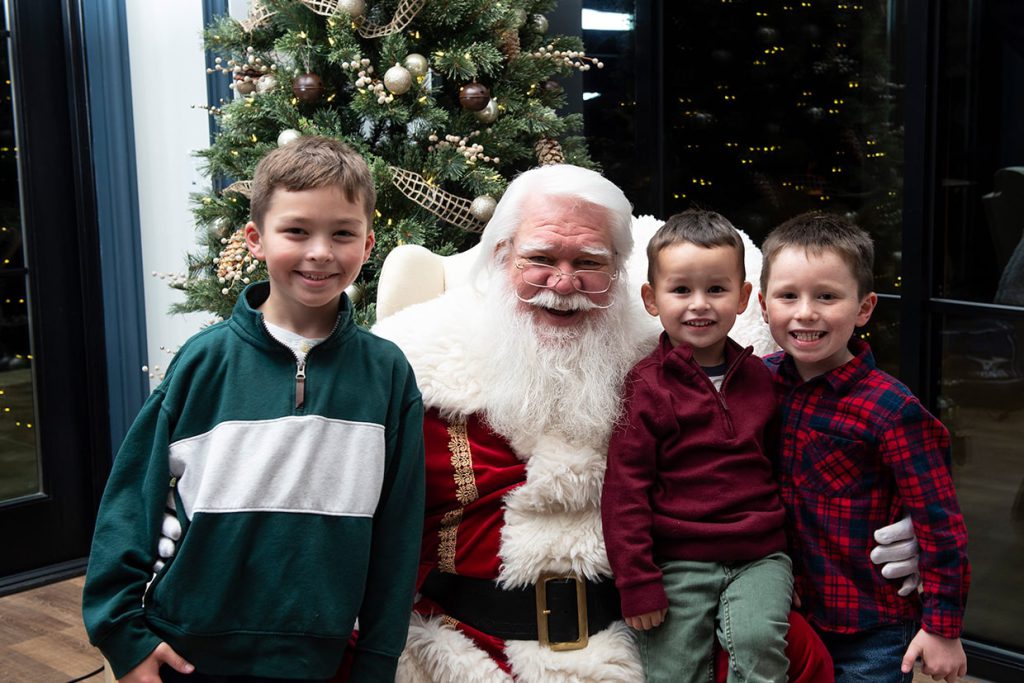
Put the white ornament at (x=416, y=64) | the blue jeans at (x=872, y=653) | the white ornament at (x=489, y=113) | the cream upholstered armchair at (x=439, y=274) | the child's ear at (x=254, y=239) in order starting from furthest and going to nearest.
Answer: the white ornament at (x=489, y=113) < the white ornament at (x=416, y=64) < the cream upholstered armchair at (x=439, y=274) < the blue jeans at (x=872, y=653) < the child's ear at (x=254, y=239)

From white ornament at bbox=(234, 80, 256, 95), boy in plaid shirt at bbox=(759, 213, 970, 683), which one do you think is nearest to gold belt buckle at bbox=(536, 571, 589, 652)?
boy in plaid shirt at bbox=(759, 213, 970, 683)

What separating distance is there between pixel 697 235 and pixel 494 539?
23.9 inches

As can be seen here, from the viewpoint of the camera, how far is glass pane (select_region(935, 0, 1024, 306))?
2.84 meters

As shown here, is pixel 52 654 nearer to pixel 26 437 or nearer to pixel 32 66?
pixel 26 437

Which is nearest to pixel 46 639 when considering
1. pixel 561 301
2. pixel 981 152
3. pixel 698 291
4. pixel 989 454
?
pixel 561 301

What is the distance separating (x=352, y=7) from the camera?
2945 mm

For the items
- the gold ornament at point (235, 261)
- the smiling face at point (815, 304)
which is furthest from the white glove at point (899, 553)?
the gold ornament at point (235, 261)

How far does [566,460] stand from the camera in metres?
1.69

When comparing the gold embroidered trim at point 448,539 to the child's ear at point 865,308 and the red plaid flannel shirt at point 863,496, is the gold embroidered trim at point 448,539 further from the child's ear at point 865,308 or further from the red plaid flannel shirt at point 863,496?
the child's ear at point 865,308

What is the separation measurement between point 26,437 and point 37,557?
46cm

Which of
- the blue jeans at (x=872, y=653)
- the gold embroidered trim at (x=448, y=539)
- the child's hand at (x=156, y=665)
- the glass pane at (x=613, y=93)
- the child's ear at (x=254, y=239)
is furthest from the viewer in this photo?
the glass pane at (x=613, y=93)

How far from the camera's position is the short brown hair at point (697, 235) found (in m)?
1.62

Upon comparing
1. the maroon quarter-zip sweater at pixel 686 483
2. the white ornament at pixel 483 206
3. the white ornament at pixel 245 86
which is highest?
the white ornament at pixel 245 86

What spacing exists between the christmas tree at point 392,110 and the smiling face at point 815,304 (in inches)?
60.5
